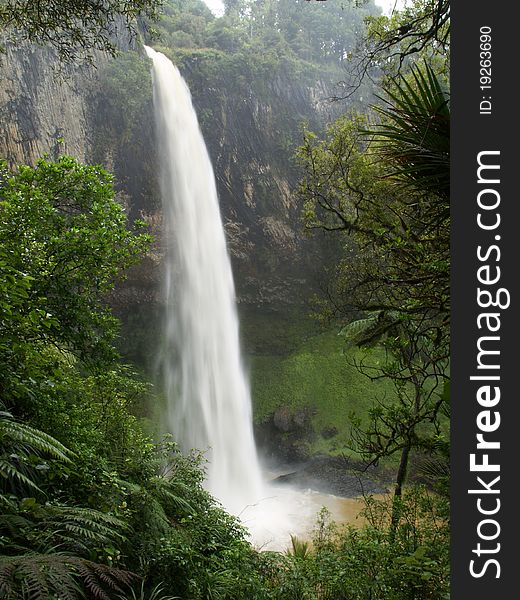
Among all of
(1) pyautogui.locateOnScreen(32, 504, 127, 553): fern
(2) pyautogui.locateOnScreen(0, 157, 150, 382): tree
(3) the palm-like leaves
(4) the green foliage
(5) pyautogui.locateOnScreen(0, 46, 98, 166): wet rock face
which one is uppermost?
(5) pyautogui.locateOnScreen(0, 46, 98, 166): wet rock face

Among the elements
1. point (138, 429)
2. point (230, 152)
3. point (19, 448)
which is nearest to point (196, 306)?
point (230, 152)

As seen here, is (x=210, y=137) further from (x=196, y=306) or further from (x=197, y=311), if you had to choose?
(x=197, y=311)

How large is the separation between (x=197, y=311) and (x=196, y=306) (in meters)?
0.23

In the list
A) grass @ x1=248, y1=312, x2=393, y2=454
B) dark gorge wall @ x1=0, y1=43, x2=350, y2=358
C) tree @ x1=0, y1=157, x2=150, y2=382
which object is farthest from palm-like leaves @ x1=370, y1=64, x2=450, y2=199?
dark gorge wall @ x1=0, y1=43, x2=350, y2=358

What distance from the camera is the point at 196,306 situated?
2031 cm

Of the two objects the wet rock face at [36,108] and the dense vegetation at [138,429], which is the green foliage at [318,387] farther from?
the wet rock face at [36,108]

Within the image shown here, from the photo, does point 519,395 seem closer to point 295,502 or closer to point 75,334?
point 75,334

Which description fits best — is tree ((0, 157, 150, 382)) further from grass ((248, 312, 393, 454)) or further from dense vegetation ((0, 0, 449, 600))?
grass ((248, 312, 393, 454))

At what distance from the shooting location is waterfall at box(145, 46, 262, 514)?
1888cm

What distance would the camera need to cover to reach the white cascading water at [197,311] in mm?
18625

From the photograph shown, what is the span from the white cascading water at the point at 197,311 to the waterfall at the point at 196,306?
42 mm

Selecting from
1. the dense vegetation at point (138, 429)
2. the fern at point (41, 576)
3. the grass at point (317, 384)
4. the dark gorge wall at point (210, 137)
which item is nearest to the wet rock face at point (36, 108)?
the dark gorge wall at point (210, 137)

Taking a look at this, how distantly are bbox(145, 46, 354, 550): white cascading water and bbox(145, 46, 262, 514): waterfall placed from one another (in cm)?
4

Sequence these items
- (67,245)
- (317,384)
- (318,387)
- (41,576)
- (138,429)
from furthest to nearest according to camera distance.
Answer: (317,384)
(318,387)
(138,429)
(67,245)
(41,576)
